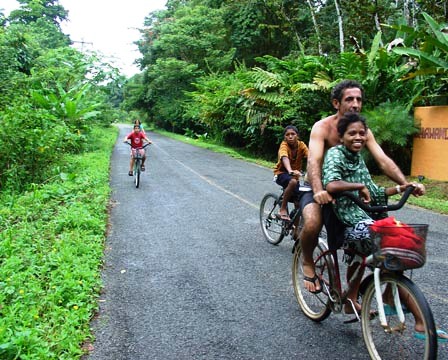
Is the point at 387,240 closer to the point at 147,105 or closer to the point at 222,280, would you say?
the point at 222,280

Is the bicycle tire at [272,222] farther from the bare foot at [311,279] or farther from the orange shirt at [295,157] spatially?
the bare foot at [311,279]

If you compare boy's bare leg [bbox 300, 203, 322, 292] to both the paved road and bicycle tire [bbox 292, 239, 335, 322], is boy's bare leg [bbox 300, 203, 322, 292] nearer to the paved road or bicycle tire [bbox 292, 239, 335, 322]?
bicycle tire [bbox 292, 239, 335, 322]

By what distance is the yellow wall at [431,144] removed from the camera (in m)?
11.4

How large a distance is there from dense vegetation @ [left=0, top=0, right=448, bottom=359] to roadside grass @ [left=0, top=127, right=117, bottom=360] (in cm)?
2

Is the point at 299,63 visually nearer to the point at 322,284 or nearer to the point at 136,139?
the point at 136,139

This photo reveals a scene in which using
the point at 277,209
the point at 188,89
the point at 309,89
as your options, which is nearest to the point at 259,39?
the point at 188,89

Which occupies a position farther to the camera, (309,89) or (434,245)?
(309,89)

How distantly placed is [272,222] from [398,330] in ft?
11.8

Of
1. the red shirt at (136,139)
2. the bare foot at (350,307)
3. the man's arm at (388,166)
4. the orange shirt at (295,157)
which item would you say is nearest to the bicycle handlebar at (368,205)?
the man's arm at (388,166)

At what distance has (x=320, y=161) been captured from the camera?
372 centimetres

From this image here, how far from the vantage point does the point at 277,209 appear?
6.48 metres

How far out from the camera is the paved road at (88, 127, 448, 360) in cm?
352

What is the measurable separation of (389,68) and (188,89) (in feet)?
93.4

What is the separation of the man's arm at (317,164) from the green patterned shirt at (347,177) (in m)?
0.08
